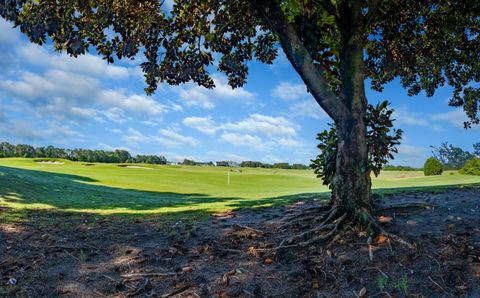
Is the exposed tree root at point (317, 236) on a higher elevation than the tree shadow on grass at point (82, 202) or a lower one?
higher

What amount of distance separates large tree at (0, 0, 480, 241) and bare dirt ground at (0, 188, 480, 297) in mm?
1509

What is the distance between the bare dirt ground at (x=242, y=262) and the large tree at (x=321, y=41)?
151 centimetres

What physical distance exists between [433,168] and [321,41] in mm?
43471

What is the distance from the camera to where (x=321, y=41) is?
9070mm

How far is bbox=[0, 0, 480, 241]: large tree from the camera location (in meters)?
7.97

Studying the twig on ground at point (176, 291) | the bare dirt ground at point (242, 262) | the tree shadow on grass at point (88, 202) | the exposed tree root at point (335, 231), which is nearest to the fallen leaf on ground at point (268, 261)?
the bare dirt ground at point (242, 262)

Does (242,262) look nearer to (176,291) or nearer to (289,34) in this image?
(176,291)

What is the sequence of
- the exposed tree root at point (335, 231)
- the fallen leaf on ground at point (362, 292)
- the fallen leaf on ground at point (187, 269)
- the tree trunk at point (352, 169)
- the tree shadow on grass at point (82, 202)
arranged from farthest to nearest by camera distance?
1. the tree shadow on grass at point (82, 202)
2. the tree trunk at point (352, 169)
3. the exposed tree root at point (335, 231)
4. the fallen leaf on ground at point (187, 269)
5. the fallen leaf on ground at point (362, 292)

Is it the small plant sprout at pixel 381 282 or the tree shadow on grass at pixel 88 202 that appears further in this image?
the tree shadow on grass at pixel 88 202

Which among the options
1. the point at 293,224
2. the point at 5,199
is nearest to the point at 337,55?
the point at 293,224

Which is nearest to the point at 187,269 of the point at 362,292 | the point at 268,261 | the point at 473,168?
the point at 268,261

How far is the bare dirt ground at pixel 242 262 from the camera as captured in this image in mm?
5508

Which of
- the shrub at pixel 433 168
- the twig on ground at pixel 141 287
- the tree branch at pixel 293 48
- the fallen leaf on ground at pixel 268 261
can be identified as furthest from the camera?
the shrub at pixel 433 168

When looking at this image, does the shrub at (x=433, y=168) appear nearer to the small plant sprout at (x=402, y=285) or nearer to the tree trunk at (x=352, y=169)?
the tree trunk at (x=352, y=169)
